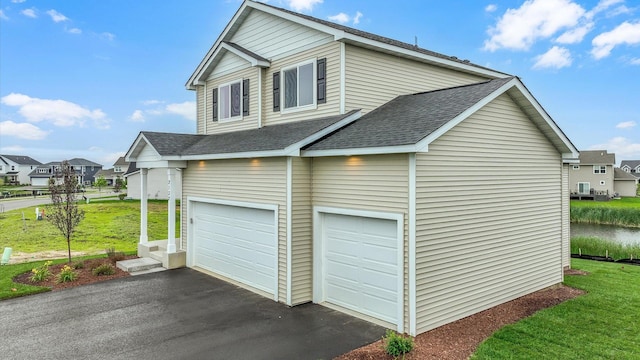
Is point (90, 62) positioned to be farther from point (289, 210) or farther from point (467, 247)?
point (467, 247)

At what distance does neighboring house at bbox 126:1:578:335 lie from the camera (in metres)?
7.09

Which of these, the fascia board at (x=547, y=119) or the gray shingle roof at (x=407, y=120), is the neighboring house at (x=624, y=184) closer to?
the fascia board at (x=547, y=119)

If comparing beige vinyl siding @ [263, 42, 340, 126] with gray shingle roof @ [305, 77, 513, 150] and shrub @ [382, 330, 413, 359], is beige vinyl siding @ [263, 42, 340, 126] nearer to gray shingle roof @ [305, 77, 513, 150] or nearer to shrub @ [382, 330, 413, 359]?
gray shingle roof @ [305, 77, 513, 150]

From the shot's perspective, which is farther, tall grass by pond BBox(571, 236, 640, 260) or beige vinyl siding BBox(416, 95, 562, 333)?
tall grass by pond BBox(571, 236, 640, 260)

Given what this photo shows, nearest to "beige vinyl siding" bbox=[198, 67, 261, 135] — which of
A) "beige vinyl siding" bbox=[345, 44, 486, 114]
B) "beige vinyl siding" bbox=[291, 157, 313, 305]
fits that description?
"beige vinyl siding" bbox=[345, 44, 486, 114]

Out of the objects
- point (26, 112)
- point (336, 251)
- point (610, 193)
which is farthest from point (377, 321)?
point (610, 193)

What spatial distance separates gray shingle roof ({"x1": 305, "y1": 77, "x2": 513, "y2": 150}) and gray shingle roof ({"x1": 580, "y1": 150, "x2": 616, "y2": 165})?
1984 inches

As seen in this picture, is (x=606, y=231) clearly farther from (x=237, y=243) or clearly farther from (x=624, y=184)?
(x=624, y=184)

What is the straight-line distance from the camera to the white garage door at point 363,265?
23.5ft

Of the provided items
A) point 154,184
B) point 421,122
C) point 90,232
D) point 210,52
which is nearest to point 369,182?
point 421,122

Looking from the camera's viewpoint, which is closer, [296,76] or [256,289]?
[256,289]

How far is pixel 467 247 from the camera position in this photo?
7.72m

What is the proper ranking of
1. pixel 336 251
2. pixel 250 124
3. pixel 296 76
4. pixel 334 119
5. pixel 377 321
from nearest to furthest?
pixel 377 321 → pixel 336 251 → pixel 334 119 → pixel 296 76 → pixel 250 124

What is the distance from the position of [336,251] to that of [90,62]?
1091 inches
